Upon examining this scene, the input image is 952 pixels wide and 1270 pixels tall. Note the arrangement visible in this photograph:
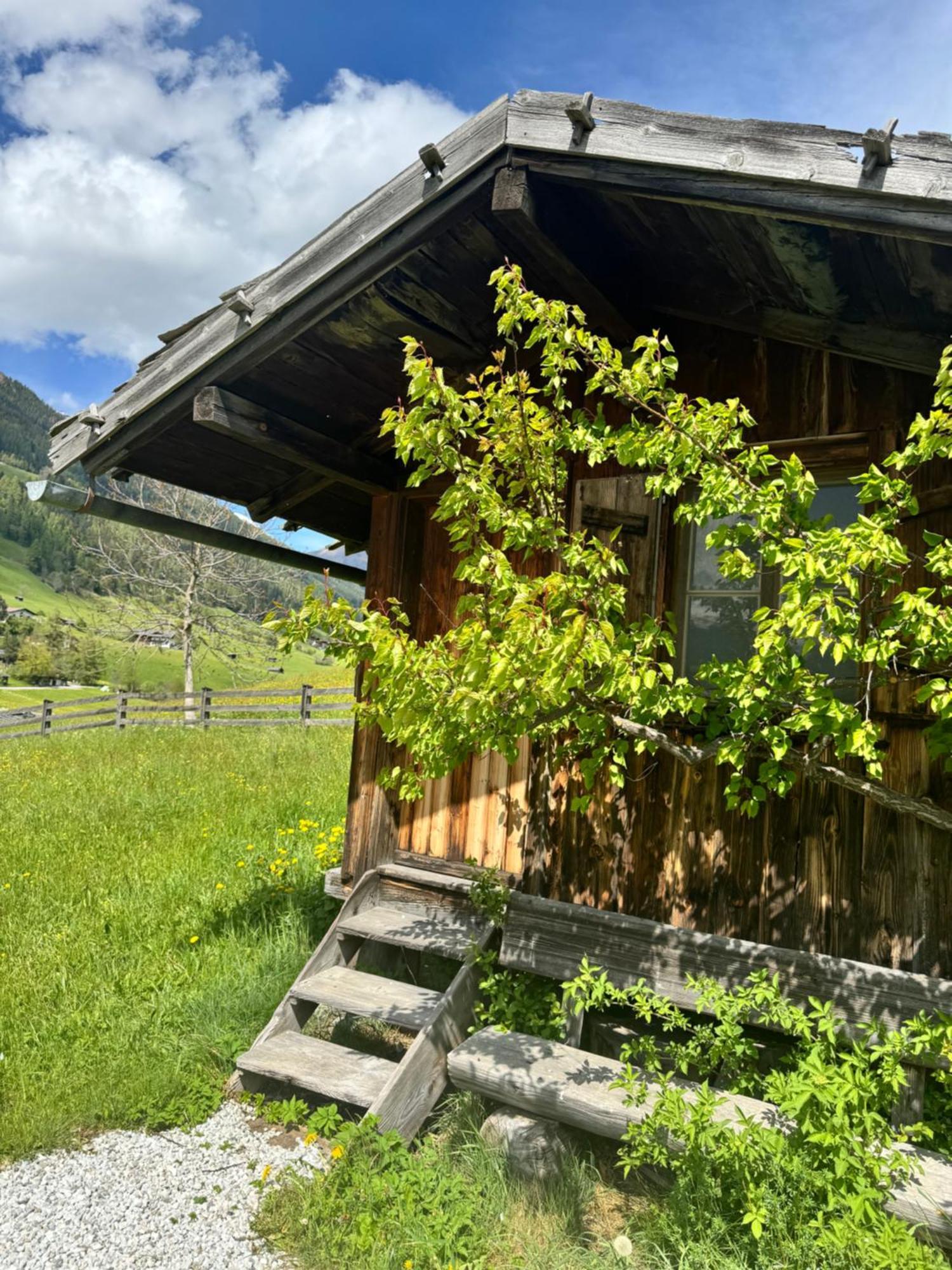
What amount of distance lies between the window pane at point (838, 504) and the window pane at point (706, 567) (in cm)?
43

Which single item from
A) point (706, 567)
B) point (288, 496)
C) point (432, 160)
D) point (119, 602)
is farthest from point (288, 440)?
point (119, 602)

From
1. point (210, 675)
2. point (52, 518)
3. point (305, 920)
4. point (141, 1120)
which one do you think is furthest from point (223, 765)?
point (52, 518)

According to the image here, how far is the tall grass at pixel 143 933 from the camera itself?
414 cm

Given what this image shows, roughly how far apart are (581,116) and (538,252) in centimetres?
64

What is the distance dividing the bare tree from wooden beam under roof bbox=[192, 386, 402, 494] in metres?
16.4

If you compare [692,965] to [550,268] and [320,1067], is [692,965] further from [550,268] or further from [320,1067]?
[550,268]

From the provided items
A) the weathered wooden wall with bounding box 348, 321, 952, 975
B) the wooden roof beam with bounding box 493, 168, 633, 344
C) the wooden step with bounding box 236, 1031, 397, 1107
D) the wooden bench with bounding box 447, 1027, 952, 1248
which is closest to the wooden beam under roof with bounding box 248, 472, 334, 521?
the weathered wooden wall with bounding box 348, 321, 952, 975

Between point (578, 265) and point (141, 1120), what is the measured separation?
4.78 meters

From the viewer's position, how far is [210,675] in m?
105

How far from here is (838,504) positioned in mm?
3977

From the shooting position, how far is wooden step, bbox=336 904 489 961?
14.9 feet

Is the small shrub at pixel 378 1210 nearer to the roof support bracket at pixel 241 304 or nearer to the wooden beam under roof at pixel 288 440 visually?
the wooden beam under roof at pixel 288 440

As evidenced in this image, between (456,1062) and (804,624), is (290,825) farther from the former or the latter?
(804,624)

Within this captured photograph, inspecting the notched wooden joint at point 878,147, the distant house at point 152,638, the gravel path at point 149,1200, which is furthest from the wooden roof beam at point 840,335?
the distant house at point 152,638
